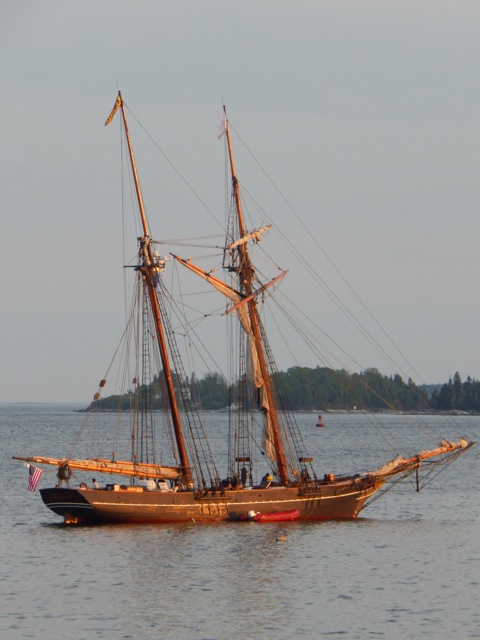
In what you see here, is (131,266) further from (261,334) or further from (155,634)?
(155,634)

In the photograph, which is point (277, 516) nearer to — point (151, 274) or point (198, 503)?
point (198, 503)

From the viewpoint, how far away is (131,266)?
7425cm

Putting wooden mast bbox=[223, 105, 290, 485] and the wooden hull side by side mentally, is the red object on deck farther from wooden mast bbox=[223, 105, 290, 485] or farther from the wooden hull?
wooden mast bbox=[223, 105, 290, 485]

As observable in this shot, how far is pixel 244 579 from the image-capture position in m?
53.0

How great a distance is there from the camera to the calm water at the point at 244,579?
4412 centimetres

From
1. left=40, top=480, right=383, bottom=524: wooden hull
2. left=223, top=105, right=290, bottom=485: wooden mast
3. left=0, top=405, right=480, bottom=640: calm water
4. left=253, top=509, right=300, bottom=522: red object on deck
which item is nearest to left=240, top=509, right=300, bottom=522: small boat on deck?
left=253, top=509, right=300, bottom=522: red object on deck

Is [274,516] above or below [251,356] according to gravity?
below

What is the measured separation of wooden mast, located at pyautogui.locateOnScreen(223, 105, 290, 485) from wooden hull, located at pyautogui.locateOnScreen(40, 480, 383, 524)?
3210 mm

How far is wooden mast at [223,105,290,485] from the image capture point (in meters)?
74.5

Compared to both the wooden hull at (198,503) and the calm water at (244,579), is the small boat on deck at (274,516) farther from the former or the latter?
the calm water at (244,579)

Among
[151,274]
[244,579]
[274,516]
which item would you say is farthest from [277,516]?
[244,579]

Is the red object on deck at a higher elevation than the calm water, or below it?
higher

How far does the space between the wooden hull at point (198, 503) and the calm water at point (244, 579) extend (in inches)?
29.6

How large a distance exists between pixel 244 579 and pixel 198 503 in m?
16.1
